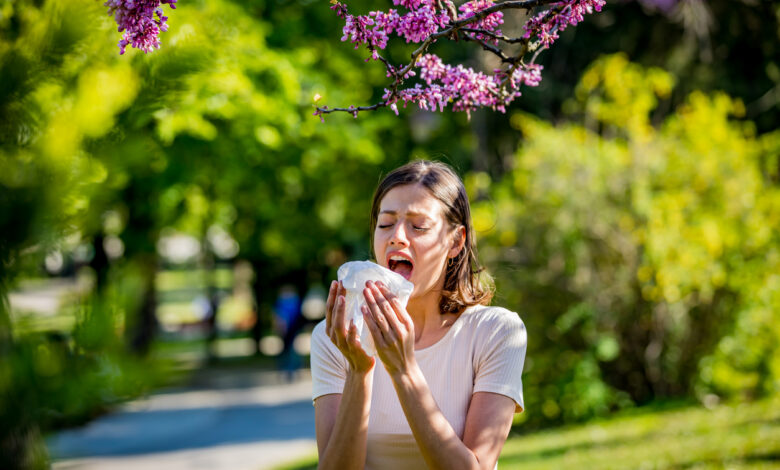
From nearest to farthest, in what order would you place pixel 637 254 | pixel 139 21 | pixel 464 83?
pixel 139 21 < pixel 464 83 < pixel 637 254

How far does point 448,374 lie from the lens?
231 cm

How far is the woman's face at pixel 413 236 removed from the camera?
2.34m

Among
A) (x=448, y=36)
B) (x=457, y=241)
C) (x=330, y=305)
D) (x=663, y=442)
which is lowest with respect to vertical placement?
(x=663, y=442)

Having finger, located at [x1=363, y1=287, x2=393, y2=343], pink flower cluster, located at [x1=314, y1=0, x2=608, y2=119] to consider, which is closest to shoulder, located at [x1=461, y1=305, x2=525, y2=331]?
finger, located at [x1=363, y1=287, x2=393, y2=343]

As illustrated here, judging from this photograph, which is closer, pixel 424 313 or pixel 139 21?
pixel 139 21

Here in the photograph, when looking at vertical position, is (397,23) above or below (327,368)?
above

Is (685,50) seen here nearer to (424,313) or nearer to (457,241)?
(457,241)

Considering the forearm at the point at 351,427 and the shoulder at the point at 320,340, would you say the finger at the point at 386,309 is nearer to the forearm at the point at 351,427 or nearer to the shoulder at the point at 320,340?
the forearm at the point at 351,427

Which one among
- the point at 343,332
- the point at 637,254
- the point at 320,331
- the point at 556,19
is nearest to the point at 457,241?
the point at 320,331

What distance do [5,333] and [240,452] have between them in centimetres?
1068

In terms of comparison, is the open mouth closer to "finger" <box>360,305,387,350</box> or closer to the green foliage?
"finger" <box>360,305,387,350</box>

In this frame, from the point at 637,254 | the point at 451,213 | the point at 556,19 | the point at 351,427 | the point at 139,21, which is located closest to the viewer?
the point at 139,21

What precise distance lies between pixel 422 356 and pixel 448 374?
9cm

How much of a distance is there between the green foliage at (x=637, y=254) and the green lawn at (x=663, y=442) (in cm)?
53
